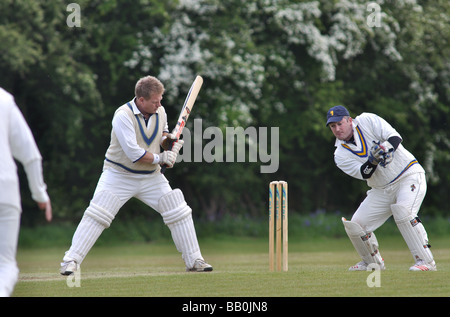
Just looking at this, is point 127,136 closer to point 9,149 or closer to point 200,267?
point 200,267

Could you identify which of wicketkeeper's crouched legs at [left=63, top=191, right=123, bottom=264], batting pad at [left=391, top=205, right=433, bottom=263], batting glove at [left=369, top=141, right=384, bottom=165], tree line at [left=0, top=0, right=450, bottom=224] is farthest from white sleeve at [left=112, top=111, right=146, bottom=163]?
tree line at [left=0, top=0, right=450, bottom=224]

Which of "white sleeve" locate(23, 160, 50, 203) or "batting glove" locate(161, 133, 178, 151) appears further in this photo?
"batting glove" locate(161, 133, 178, 151)

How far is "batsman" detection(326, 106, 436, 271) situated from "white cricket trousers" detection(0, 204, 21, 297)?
3100mm

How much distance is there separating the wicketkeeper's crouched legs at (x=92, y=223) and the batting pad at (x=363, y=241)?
1982mm

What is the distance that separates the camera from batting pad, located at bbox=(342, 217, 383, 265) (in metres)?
6.12

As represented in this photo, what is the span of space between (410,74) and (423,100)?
57 cm

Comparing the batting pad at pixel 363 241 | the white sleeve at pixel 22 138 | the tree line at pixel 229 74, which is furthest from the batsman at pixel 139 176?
the tree line at pixel 229 74

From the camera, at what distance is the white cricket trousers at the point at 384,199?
6.05 metres

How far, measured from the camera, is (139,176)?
5.96 m

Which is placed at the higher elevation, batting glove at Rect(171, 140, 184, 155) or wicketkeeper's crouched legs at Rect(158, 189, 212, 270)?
batting glove at Rect(171, 140, 184, 155)

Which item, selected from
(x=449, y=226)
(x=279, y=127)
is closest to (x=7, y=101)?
(x=279, y=127)

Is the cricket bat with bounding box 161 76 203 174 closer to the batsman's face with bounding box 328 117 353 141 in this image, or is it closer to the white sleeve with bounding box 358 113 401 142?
the batsman's face with bounding box 328 117 353 141

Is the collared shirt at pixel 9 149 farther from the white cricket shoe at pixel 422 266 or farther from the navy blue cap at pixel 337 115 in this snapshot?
the white cricket shoe at pixel 422 266

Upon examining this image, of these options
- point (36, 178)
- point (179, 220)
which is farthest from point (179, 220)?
point (36, 178)
